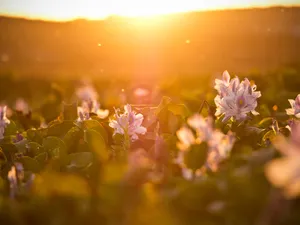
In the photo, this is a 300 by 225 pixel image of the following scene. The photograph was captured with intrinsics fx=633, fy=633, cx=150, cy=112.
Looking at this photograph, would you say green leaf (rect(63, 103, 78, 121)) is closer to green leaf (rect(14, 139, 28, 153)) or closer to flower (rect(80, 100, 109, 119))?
flower (rect(80, 100, 109, 119))

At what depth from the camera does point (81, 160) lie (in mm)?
2811

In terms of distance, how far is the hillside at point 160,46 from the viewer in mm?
32344

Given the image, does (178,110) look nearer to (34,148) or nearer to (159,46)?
(34,148)

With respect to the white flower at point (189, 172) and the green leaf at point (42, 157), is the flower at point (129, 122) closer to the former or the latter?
the green leaf at point (42, 157)

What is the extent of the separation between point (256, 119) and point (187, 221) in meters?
2.65

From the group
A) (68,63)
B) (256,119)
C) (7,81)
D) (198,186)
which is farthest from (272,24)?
(198,186)

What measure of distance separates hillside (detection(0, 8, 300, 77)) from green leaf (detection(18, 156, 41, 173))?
2442 centimetres

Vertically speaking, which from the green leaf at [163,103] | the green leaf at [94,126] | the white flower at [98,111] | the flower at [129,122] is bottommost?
the white flower at [98,111]

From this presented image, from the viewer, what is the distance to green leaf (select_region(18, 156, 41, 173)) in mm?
3025

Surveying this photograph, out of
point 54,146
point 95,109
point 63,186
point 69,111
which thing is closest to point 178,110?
point 54,146

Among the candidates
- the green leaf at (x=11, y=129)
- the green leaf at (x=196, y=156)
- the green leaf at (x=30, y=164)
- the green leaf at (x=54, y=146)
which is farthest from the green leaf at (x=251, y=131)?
the green leaf at (x=11, y=129)

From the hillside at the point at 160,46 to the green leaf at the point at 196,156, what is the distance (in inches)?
1002

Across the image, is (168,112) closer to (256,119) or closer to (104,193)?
(256,119)

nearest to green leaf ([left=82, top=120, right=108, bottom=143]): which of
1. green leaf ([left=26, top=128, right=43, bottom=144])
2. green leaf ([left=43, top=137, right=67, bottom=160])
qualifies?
green leaf ([left=43, top=137, right=67, bottom=160])
